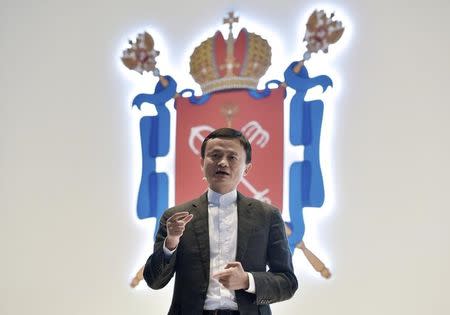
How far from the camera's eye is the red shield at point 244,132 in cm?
262

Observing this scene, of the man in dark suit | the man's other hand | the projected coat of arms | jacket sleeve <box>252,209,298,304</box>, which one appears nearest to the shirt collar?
the man in dark suit

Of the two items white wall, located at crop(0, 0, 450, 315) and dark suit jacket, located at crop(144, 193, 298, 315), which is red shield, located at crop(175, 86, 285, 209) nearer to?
white wall, located at crop(0, 0, 450, 315)

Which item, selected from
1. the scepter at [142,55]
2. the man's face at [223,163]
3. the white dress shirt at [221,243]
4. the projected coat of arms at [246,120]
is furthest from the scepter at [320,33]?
the white dress shirt at [221,243]

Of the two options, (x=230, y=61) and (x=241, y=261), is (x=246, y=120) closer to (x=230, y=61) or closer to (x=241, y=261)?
(x=230, y=61)

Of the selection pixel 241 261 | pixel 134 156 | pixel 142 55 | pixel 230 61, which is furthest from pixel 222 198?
pixel 142 55

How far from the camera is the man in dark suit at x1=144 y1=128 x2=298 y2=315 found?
4.83 ft

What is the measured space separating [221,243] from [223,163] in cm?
28

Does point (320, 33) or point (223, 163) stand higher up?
point (320, 33)

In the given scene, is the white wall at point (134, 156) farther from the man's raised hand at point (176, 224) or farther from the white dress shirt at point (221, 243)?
the man's raised hand at point (176, 224)

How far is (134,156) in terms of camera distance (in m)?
2.97
